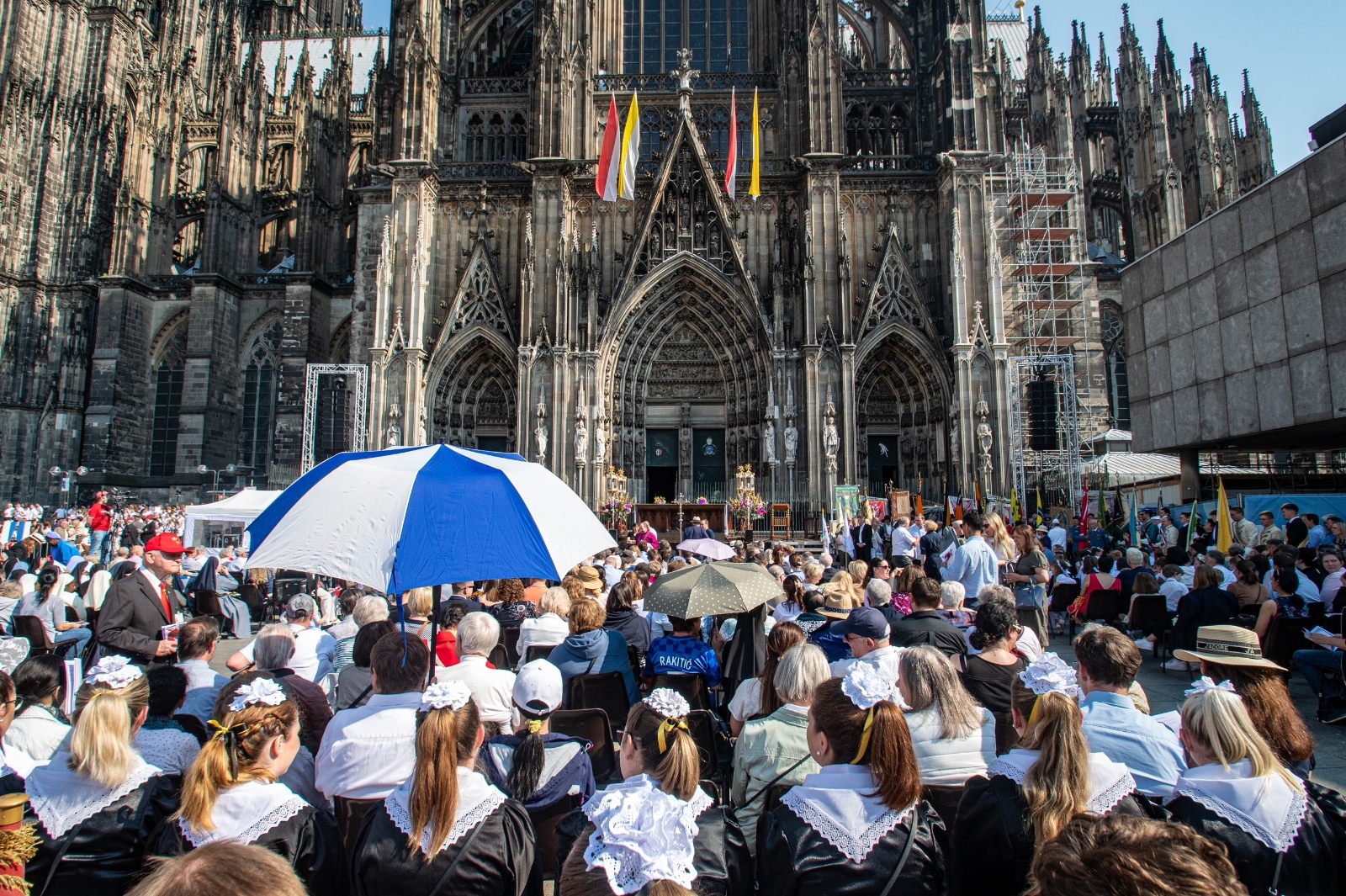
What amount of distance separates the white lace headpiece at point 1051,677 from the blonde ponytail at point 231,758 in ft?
9.18

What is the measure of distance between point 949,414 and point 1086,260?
9237 millimetres

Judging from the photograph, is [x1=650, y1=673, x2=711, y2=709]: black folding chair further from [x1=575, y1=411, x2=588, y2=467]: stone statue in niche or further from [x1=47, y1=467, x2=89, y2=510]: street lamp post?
[x1=47, y1=467, x2=89, y2=510]: street lamp post

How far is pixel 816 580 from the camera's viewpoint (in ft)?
25.7

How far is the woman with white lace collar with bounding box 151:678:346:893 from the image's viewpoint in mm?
2873

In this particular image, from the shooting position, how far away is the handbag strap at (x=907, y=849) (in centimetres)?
270

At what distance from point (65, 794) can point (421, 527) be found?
1.93m

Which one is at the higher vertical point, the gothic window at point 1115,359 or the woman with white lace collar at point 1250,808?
the gothic window at point 1115,359

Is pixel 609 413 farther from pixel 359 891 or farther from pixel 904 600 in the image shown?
pixel 359 891

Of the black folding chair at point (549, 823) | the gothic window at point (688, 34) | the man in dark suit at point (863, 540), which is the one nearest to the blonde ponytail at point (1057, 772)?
the black folding chair at point (549, 823)

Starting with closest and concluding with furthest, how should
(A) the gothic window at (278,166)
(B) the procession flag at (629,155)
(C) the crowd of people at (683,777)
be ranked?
(C) the crowd of people at (683,777)
(B) the procession flag at (629,155)
(A) the gothic window at (278,166)

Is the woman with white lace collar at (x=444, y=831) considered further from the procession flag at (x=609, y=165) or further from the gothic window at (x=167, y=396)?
the gothic window at (x=167, y=396)

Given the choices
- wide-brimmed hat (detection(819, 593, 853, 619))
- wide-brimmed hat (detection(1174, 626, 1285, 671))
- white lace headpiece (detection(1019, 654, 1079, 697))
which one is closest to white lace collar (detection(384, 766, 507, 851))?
white lace headpiece (detection(1019, 654, 1079, 697))

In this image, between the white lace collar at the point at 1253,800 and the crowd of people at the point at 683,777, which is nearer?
the crowd of people at the point at 683,777

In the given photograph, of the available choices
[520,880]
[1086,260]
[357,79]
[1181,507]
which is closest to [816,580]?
[520,880]
